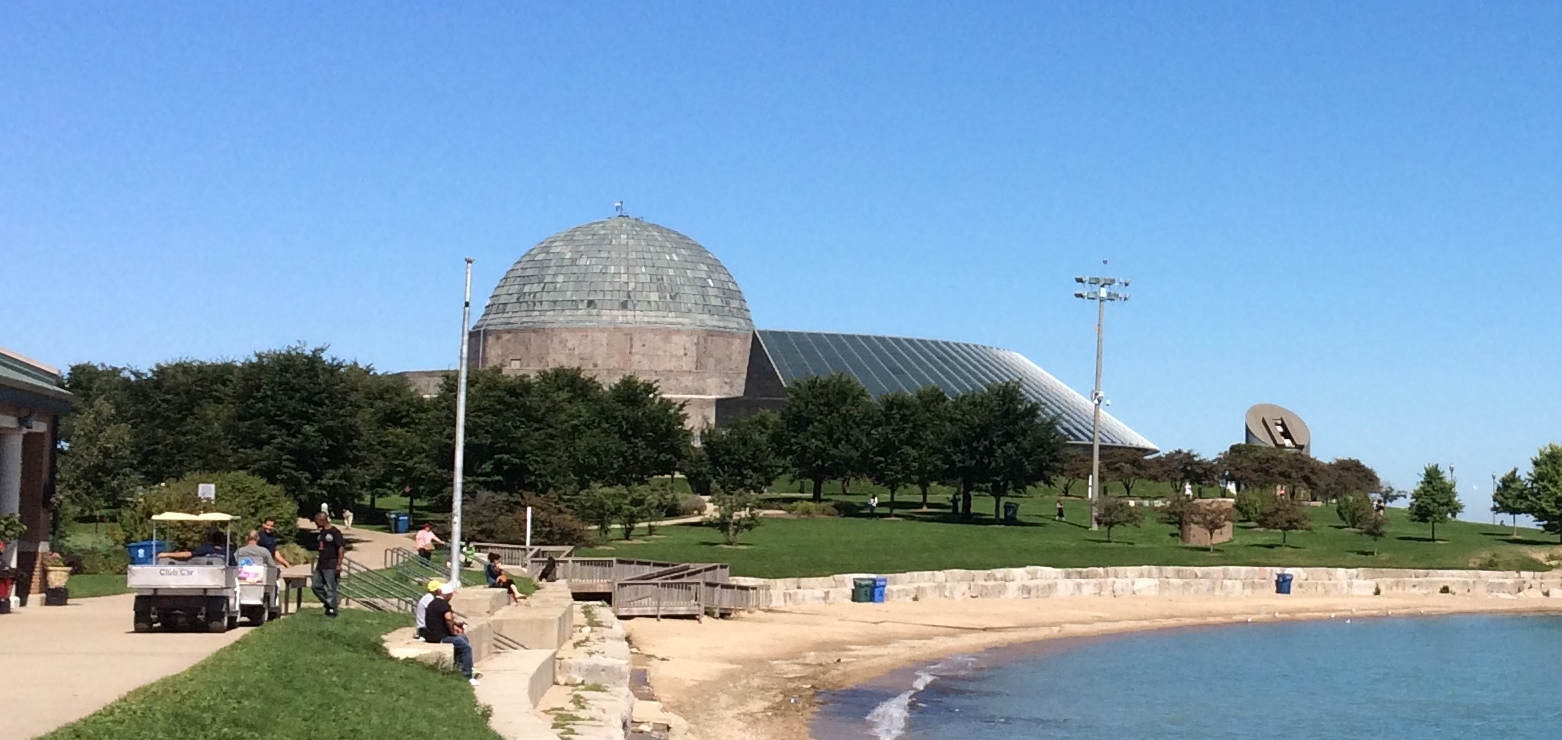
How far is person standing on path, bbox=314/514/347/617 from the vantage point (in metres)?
19.5

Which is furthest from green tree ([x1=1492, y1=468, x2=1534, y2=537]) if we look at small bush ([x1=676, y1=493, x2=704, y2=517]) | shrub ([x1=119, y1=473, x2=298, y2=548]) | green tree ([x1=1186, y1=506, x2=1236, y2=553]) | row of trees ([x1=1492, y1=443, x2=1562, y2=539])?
shrub ([x1=119, y1=473, x2=298, y2=548])

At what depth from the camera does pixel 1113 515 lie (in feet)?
189

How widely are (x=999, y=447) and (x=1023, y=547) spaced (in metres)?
12.2

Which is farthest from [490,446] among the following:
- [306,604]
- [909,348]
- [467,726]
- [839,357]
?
[909,348]

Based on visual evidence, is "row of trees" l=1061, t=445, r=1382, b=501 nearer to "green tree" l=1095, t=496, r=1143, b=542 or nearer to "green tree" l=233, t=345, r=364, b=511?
"green tree" l=1095, t=496, r=1143, b=542

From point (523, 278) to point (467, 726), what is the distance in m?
101

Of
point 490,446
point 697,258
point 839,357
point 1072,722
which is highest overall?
→ point 697,258

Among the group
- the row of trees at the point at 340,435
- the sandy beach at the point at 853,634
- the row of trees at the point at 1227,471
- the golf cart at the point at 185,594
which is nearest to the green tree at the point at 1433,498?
the sandy beach at the point at 853,634

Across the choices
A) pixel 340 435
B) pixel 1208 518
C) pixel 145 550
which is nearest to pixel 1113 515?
pixel 1208 518

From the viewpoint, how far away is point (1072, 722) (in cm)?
2488

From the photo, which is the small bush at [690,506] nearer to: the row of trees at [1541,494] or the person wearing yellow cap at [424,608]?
the row of trees at [1541,494]

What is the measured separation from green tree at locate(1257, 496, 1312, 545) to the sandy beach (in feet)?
28.6

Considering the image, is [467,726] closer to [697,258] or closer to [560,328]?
[560,328]

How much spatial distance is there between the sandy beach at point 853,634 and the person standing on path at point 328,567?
467 centimetres
